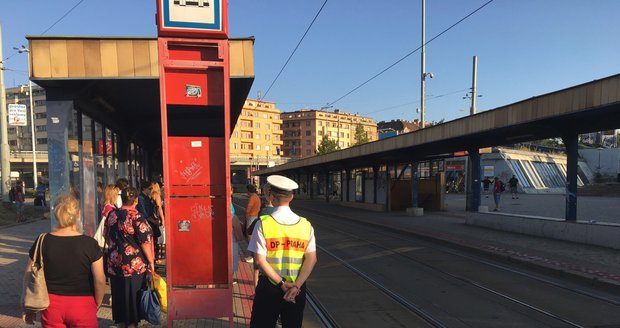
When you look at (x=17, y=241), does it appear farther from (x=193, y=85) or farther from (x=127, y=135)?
(x=193, y=85)

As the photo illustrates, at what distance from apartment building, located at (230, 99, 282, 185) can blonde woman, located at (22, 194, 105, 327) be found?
96913 millimetres

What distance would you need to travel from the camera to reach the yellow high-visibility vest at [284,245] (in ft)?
9.95

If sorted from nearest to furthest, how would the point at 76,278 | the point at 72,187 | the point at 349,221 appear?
the point at 76,278 < the point at 72,187 < the point at 349,221

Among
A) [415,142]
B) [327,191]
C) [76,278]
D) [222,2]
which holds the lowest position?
[327,191]

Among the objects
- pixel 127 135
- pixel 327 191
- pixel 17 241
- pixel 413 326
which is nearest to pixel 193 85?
pixel 413 326

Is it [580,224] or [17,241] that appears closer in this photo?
[580,224]

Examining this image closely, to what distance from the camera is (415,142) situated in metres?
17.3

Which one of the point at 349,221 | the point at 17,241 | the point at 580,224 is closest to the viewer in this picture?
the point at 580,224

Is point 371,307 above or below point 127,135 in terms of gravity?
below

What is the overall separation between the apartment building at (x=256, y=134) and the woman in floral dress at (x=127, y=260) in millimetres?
95647

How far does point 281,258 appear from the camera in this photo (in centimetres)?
305

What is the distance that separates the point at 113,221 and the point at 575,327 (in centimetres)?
565

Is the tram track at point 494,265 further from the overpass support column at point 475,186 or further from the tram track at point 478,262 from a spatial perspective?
the overpass support column at point 475,186

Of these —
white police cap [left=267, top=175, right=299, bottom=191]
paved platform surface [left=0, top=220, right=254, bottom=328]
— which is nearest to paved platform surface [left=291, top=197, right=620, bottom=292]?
paved platform surface [left=0, top=220, right=254, bottom=328]
